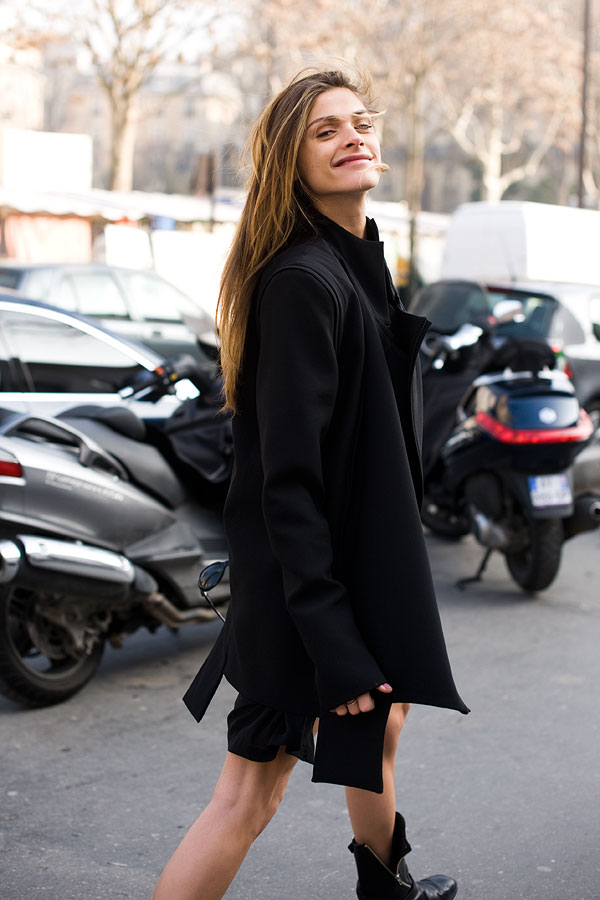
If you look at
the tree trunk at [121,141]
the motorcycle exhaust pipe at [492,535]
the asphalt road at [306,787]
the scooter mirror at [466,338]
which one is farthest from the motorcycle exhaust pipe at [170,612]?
the tree trunk at [121,141]

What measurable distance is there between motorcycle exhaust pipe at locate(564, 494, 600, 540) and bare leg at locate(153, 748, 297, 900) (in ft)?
13.4

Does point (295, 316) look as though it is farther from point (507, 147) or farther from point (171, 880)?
point (507, 147)

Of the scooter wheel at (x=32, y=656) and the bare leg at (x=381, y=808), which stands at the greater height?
the bare leg at (x=381, y=808)

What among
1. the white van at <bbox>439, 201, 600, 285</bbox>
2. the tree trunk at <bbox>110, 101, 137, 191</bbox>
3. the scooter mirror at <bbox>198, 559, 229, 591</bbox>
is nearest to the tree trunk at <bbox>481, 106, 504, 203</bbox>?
the tree trunk at <bbox>110, 101, 137, 191</bbox>

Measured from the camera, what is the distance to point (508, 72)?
133 ft

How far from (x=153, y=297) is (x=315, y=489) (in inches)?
405

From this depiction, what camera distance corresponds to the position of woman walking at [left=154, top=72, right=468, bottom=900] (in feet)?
6.97

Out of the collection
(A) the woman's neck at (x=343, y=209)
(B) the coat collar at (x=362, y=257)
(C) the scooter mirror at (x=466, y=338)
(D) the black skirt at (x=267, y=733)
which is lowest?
(D) the black skirt at (x=267, y=733)

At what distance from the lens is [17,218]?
25.2 metres

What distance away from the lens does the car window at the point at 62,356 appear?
586 cm

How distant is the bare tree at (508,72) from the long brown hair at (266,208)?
108 ft

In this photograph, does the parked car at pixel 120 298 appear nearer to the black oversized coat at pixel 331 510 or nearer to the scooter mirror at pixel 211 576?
the scooter mirror at pixel 211 576

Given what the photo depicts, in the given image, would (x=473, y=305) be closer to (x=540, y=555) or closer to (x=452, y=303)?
(x=452, y=303)

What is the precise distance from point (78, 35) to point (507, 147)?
2472 centimetres
